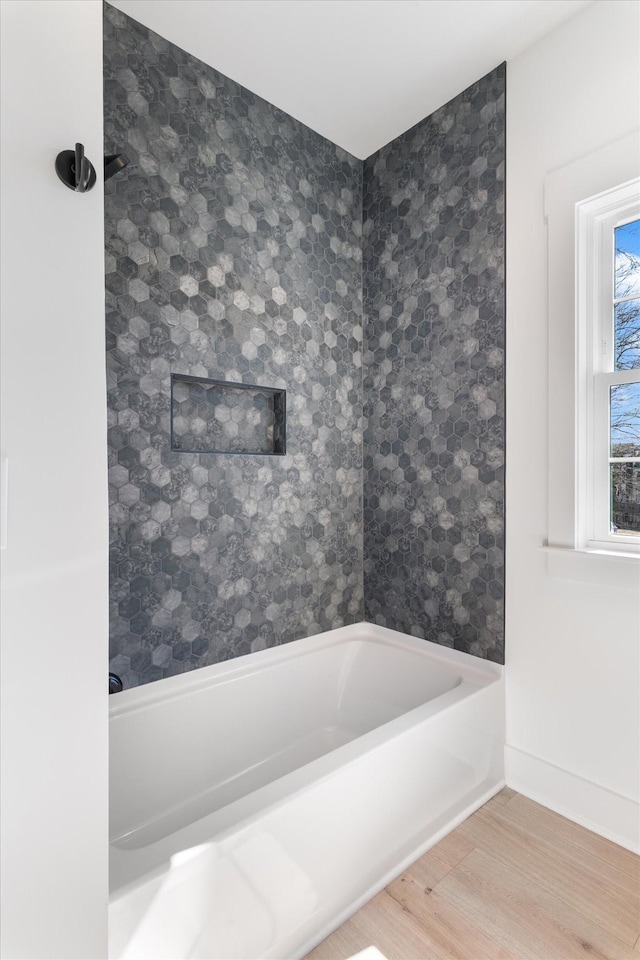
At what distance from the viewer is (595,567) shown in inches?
70.4

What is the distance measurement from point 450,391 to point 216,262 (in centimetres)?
112

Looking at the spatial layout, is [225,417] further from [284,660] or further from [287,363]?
[284,660]

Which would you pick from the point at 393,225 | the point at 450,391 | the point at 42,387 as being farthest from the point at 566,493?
the point at 42,387

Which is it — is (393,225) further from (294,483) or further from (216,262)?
(294,483)

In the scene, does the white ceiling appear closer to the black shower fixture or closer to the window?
the window

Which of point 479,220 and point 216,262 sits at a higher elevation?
point 479,220

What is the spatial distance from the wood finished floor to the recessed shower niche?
5.20 feet

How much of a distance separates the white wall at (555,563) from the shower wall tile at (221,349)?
2.74ft

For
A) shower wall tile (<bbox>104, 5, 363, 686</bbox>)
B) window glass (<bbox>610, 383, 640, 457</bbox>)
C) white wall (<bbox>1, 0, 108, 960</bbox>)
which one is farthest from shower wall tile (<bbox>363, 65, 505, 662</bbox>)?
white wall (<bbox>1, 0, 108, 960</bbox>)

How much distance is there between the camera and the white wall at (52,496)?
804 millimetres

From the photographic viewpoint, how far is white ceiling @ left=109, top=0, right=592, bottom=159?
5.84 feet

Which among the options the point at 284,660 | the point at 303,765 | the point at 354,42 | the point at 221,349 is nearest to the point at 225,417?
the point at 221,349

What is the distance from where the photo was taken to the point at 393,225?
2482mm

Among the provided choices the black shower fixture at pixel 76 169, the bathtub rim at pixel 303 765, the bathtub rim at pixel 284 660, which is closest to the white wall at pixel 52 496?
the black shower fixture at pixel 76 169
